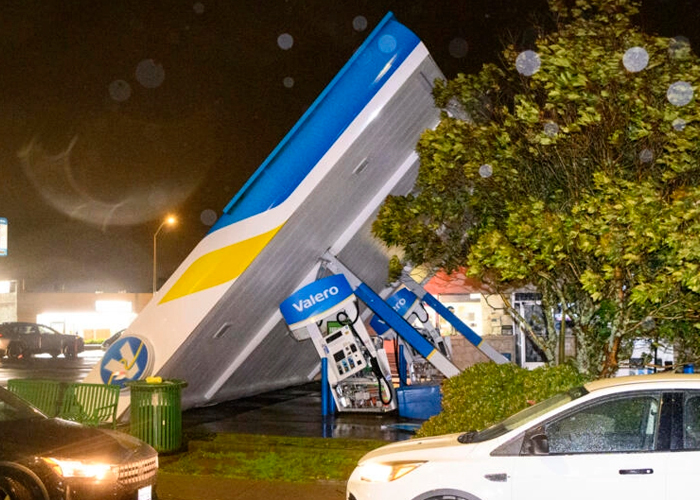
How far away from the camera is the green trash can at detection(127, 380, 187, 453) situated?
10312mm

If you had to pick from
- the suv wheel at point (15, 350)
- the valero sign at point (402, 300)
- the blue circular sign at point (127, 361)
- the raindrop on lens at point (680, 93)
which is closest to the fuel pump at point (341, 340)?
the blue circular sign at point (127, 361)

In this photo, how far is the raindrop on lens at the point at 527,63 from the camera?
27.3ft

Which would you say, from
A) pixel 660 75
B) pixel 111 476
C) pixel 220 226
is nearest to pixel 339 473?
pixel 111 476

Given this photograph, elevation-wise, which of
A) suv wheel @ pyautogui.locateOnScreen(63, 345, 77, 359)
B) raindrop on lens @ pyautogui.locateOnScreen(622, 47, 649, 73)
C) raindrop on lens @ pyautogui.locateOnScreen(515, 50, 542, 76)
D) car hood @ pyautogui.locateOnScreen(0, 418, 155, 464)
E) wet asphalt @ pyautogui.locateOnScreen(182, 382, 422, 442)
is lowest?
wet asphalt @ pyautogui.locateOnScreen(182, 382, 422, 442)

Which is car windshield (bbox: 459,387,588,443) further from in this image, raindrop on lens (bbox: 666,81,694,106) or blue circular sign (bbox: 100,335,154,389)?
blue circular sign (bbox: 100,335,154,389)

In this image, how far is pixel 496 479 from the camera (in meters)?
5.55

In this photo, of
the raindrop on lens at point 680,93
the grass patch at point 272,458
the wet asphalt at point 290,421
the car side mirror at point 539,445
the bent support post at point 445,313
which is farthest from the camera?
the bent support post at point 445,313

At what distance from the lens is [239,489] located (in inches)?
347

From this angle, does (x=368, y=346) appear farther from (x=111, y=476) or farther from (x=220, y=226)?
(x=111, y=476)

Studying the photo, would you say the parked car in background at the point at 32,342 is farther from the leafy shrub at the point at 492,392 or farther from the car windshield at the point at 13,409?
the leafy shrub at the point at 492,392

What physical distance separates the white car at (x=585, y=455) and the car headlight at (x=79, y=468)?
7.75 ft

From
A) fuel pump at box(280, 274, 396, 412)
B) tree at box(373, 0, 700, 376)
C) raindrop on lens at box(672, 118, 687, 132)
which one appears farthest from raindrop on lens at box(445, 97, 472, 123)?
fuel pump at box(280, 274, 396, 412)

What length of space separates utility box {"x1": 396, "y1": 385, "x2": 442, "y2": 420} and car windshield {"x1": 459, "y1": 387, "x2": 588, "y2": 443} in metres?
6.60

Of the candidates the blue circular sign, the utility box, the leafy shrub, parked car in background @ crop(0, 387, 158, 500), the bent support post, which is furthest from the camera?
the bent support post
